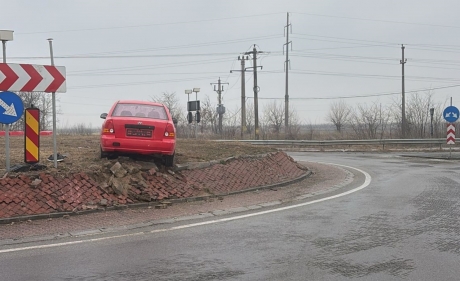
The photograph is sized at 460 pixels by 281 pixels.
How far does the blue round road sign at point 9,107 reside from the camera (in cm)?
843

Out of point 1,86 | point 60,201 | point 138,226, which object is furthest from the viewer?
point 1,86

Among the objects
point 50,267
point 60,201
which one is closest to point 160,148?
point 60,201

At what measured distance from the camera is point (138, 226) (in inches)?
278

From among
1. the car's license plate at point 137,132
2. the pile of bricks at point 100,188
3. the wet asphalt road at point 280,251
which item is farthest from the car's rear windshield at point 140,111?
the wet asphalt road at point 280,251

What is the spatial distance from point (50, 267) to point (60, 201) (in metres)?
3.06

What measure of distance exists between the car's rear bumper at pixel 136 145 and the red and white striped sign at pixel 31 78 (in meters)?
1.49

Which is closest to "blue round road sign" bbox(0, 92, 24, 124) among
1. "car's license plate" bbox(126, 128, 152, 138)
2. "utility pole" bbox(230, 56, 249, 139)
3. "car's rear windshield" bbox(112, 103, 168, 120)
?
Result: "car's rear windshield" bbox(112, 103, 168, 120)

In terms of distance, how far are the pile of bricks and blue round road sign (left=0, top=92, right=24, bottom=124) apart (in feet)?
4.17

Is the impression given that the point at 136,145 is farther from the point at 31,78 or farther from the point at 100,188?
the point at 31,78

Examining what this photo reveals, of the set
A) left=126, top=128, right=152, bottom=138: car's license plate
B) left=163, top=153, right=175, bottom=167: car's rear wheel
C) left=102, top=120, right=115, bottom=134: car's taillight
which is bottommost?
left=163, top=153, right=175, bottom=167: car's rear wheel

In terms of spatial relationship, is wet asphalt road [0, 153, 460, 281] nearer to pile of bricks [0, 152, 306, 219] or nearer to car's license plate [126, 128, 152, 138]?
pile of bricks [0, 152, 306, 219]

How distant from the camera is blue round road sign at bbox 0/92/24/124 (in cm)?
843

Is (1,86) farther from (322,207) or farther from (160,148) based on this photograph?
(322,207)

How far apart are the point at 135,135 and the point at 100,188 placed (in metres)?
1.45
